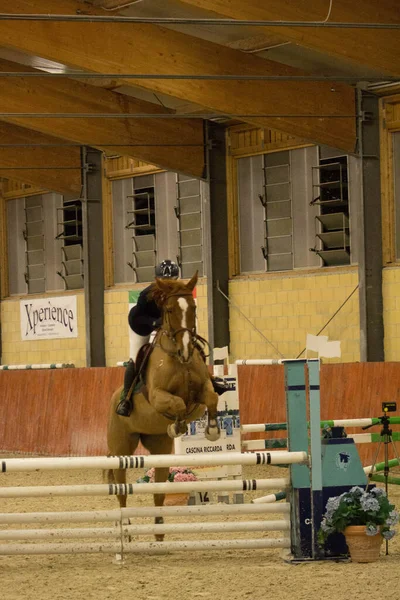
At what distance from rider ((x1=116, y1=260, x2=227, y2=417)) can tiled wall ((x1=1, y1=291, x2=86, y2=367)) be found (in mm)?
13031

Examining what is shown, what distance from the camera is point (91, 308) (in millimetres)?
22531

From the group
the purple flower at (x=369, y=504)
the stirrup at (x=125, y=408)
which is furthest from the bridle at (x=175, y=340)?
the purple flower at (x=369, y=504)

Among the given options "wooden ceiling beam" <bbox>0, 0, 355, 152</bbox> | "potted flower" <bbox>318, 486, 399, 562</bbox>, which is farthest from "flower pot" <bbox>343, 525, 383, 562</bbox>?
"wooden ceiling beam" <bbox>0, 0, 355, 152</bbox>

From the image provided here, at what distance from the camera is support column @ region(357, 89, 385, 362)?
17.4 metres

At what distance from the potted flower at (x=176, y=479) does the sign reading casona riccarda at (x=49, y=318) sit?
10.6m

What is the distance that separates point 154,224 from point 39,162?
9.01 feet

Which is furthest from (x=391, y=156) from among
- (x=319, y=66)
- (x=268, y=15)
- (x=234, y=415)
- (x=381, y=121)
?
(x=234, y=415)

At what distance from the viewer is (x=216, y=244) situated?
20.3 metres

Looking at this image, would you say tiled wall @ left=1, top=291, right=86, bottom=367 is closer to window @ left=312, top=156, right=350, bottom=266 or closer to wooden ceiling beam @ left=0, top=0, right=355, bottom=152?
window @ left=312, top=156, right=350, bottom=266

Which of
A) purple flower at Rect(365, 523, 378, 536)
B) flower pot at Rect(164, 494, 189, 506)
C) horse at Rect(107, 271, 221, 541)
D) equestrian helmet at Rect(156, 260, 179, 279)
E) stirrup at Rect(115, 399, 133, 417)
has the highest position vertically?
equestrian helmet at Rect(156, 260, 179, 279)

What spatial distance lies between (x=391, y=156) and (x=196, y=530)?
9.74m

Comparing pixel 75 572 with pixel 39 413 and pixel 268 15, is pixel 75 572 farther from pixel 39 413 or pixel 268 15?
pixel 39 413

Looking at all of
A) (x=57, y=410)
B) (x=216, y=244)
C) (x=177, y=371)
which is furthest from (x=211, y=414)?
(x=216, y=244)

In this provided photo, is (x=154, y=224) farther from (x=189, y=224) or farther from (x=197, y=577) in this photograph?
(x=197, y=577)
